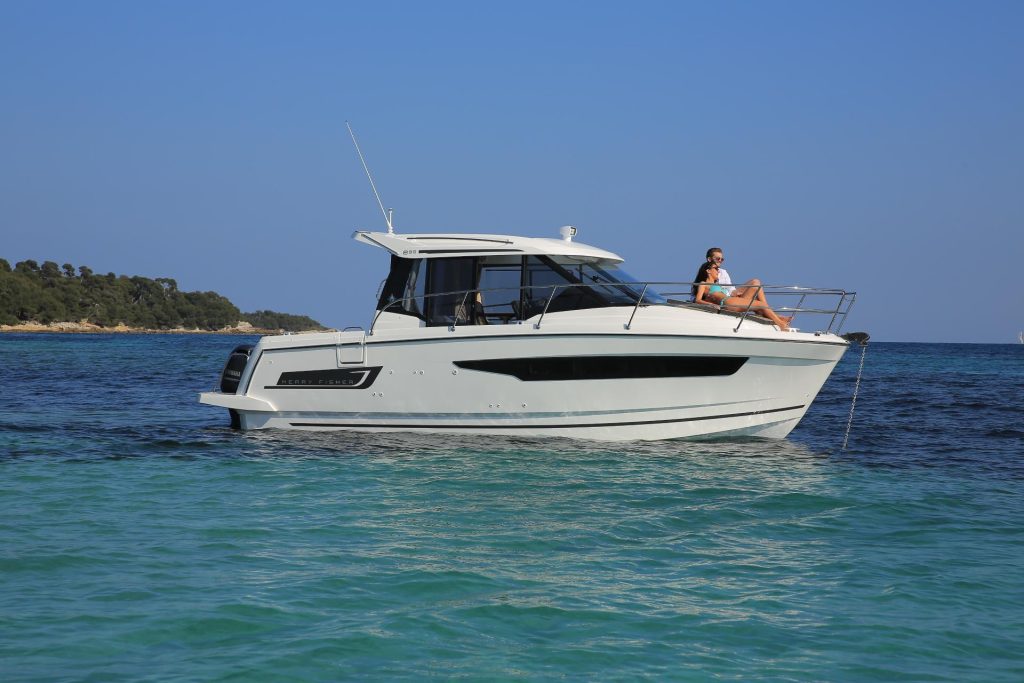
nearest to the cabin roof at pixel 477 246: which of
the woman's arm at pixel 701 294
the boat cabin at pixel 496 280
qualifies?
the boat cabin at pixel 496 280

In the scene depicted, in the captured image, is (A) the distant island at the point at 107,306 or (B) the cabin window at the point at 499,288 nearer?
(B) the cabin window at the point at 499,288

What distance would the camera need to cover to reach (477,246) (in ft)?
41.9

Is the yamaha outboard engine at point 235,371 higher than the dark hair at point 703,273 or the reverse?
the reverse

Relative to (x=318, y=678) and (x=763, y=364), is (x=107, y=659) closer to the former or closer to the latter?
(x=318, y=678)

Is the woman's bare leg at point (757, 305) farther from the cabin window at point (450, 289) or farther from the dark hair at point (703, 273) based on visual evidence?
the cabin window at point (450, 289)

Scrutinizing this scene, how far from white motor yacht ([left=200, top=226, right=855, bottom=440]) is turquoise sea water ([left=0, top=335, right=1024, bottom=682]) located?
40 cm

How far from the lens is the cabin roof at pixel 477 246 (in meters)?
12.6

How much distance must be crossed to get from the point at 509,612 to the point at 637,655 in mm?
940

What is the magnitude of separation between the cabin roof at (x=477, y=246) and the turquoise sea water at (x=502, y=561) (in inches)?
96.2

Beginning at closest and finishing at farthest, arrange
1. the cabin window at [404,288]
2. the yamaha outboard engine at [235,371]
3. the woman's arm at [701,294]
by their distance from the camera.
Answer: the woman's arm at [701,294] < the cabin window at [404,288] < the yamaha outboard engine at [235,371]

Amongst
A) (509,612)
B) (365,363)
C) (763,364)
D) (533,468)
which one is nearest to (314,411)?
(365,363)

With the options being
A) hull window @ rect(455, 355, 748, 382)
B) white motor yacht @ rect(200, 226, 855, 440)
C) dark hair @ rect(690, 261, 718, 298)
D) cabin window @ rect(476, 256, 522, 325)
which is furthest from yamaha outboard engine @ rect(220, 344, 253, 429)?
dark hair @ rect(690, 261, 718, 298)

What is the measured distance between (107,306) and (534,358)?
454ft

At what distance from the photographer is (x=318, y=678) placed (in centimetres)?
484
